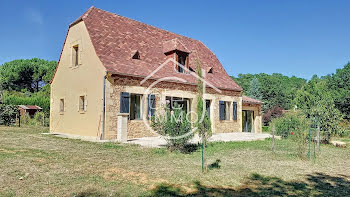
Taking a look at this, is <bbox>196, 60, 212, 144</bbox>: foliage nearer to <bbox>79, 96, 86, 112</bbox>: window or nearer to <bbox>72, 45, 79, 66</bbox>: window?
<bbox>79, 96, 86, 112</bbox>: window

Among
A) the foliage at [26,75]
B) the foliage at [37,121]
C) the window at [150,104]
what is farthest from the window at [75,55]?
the foliage at [26,75]

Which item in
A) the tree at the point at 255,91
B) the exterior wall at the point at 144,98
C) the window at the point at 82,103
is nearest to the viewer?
the exterior wall at the point at 144,98

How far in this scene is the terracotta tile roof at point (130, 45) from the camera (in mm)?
14344

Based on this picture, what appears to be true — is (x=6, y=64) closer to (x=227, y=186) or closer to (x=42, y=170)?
(x=42, y=170)

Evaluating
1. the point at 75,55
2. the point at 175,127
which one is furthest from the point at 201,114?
the point at 75,55

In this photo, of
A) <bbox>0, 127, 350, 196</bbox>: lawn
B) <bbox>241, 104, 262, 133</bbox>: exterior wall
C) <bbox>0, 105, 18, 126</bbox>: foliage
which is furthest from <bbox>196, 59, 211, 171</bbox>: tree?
<bbox>0, 105, 18, 126</bbox>: foliage

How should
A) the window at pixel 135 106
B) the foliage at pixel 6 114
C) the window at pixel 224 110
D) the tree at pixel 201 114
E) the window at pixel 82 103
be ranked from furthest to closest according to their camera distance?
the foliage at pixel 6 114 → the window at pixel 224 110 → the window at pixel 82 103 → the window at pixel 135 106 → the tree at pixel 201 114

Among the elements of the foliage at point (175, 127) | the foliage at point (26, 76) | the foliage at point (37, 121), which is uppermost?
the foliage at point (26, 76)

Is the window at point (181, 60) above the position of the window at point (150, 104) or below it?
above

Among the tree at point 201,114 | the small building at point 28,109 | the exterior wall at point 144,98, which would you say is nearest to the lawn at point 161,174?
the tree at point 201,114

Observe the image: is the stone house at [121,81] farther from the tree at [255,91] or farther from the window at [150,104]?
the tree at [255,91]

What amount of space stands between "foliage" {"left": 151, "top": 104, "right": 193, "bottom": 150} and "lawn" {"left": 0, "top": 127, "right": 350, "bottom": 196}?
0.54 metres

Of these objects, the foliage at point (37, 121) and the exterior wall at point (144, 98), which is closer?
the exterior wall at point (144, 98)

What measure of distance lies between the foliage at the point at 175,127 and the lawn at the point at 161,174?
54 cm
